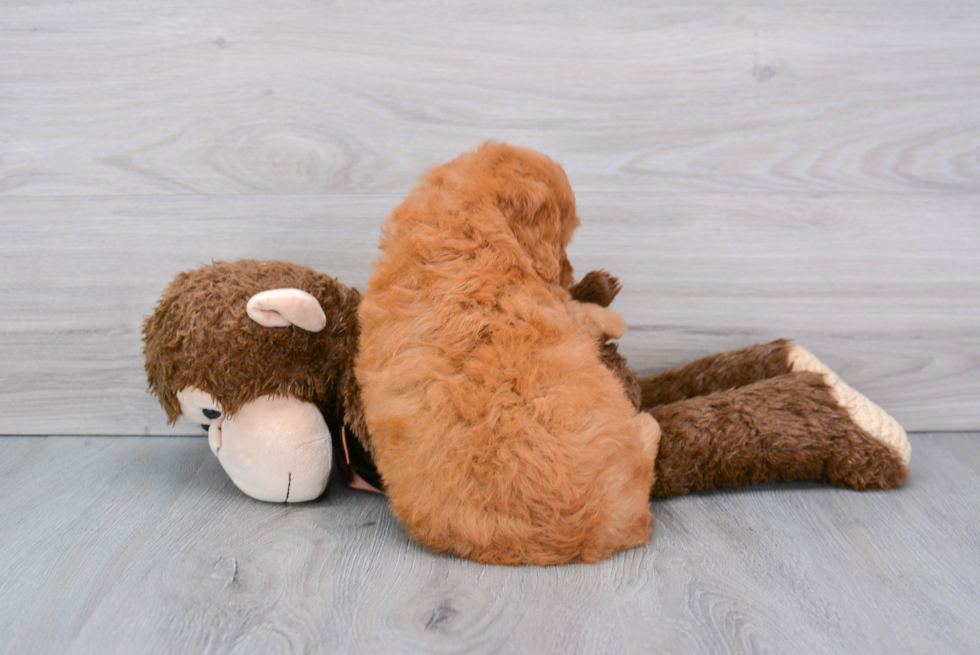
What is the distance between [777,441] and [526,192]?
19.5 inches

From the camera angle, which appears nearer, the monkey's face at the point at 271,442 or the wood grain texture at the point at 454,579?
the wood grain texture at the point at 454,579

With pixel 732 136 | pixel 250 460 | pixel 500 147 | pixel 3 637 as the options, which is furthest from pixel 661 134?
pixel 3 637

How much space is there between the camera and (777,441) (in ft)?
3.03

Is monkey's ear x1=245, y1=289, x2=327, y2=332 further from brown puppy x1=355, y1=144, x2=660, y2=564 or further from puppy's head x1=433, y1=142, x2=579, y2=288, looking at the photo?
puppy's head x1=433, y1=142, x2=579, y2=288

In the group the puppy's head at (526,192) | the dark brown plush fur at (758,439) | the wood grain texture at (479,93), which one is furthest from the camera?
the wood grain texture at (479,93)

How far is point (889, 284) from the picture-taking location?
114cm

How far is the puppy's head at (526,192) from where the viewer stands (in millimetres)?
784

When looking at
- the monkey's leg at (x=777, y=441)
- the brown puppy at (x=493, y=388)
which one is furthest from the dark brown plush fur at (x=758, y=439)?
the brown puppy at (x=493, y=388)

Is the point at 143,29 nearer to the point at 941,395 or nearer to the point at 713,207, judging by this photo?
the point at 713,207

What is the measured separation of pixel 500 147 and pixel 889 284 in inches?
29.8

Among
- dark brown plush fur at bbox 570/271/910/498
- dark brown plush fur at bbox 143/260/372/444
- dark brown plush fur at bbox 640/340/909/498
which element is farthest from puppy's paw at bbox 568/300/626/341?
dark brown plush fur at bbox 143/260/372/444

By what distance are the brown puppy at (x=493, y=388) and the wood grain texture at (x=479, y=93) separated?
12.1 inches

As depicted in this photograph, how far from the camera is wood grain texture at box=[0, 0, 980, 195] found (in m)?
1.05

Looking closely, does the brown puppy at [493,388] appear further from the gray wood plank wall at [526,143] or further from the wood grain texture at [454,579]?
the gray wood plank wall at [526,143]
